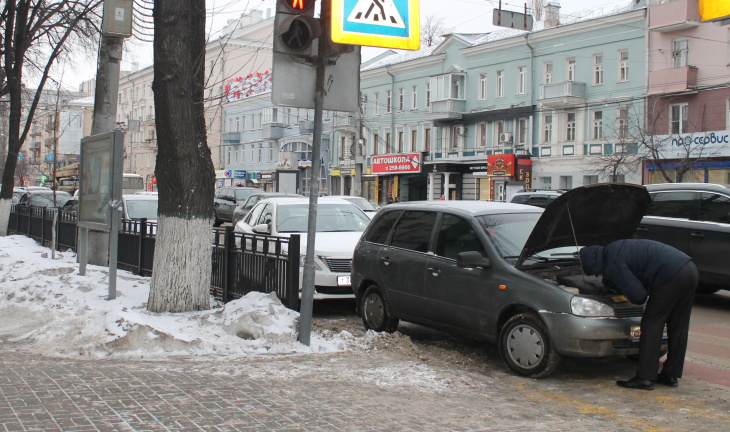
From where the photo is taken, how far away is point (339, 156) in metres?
62.5

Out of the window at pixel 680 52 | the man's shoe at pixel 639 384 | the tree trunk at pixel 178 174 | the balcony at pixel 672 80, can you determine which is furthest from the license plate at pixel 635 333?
the window at pixel 680 52

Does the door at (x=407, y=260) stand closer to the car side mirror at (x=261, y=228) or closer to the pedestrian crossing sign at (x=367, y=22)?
the pedestrian crossing sign at (x=367, y=22)

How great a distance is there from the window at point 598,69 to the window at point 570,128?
2246 mm

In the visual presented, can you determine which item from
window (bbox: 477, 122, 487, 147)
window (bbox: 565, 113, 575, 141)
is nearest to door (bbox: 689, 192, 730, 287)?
window (bbox: 565, 113, 575, 141)

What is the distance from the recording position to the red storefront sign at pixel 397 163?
170 ft

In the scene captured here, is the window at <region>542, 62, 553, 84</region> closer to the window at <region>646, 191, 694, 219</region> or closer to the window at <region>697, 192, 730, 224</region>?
the window at <region>646, 191, 694, 219</region>

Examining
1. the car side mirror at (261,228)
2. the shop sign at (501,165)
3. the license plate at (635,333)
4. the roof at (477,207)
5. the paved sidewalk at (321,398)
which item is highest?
the shop sign at (501,165)

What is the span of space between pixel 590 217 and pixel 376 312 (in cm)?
290

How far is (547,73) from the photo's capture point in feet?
139

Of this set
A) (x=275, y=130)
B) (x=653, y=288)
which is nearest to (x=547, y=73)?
(x=275, y=130)

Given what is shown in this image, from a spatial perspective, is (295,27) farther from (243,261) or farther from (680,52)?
(680,52)

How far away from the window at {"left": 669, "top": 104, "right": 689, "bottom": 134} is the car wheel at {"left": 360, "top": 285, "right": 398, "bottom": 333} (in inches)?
1185

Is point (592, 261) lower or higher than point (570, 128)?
lower

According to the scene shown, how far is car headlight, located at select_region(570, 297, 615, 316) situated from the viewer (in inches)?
267
